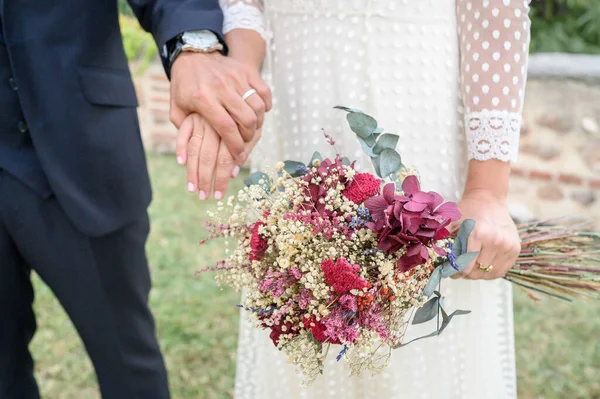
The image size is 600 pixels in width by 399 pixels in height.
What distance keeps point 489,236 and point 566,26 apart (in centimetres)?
420

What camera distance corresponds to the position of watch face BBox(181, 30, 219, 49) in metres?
1.34

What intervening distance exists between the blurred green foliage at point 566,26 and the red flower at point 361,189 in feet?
13.1

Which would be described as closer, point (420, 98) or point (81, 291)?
point (420, 98)

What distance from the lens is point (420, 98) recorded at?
4.56ft

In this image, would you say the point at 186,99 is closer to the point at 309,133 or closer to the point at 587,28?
the point at 309,133

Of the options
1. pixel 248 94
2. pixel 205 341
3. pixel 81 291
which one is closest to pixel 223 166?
pixel 248 94

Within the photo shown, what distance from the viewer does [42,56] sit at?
1.53 meters

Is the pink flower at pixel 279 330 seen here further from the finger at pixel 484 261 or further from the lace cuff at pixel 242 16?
the lace cuff at pixel 242 16

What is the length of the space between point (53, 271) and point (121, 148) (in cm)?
37

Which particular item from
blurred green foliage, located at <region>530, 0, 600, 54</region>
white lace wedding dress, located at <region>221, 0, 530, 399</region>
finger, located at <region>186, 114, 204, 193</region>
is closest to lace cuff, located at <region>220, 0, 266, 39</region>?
white lace wedding dress, located at <region>221, 0, 530, 399</region>

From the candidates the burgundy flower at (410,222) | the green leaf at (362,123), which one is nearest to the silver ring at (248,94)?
the green leaf at (362,123)

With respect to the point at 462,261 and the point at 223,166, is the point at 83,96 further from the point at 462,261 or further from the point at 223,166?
the point at 462,261

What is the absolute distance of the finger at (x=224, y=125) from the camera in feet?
4.01

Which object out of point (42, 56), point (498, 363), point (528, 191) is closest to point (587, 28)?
point (528, 191)
